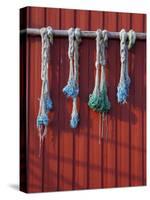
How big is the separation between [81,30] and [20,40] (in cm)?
36

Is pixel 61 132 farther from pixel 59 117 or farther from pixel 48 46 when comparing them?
pixel 48 46

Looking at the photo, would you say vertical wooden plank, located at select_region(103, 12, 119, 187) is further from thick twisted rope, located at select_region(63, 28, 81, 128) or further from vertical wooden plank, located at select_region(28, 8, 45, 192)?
vertical wooden plank, located at select_region(28, 8, 45, 192)

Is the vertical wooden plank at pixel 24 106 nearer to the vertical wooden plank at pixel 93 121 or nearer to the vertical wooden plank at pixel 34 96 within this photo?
the vertical wooden plank at pixel 34 96

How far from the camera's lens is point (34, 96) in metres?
3.88

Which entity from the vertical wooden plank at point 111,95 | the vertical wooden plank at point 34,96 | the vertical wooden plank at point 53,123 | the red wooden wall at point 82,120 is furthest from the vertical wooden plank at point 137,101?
the vertical wooden plank at point 34,96

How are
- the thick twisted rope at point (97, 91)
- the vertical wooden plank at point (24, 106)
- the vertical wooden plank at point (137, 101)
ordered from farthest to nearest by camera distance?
the vertical wooden plank at point (137, 101) → the thick twisted rope at point (97, 91) → the vertical wooden plank at point (24, 106)

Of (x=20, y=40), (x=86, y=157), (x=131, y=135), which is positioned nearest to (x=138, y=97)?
(x=131, y=135)

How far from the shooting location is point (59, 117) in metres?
3.96

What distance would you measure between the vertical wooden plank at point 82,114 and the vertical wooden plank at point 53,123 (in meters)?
0.13

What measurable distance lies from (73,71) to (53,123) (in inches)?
12.8

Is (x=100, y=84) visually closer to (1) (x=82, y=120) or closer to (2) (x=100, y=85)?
(2) (x=100, y=85)

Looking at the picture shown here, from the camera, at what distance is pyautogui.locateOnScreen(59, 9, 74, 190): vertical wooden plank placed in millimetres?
3957

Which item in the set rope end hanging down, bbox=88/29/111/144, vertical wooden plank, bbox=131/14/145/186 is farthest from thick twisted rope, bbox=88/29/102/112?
vertical wooden plank, bbox=131/14/145/186

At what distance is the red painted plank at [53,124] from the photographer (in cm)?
393
